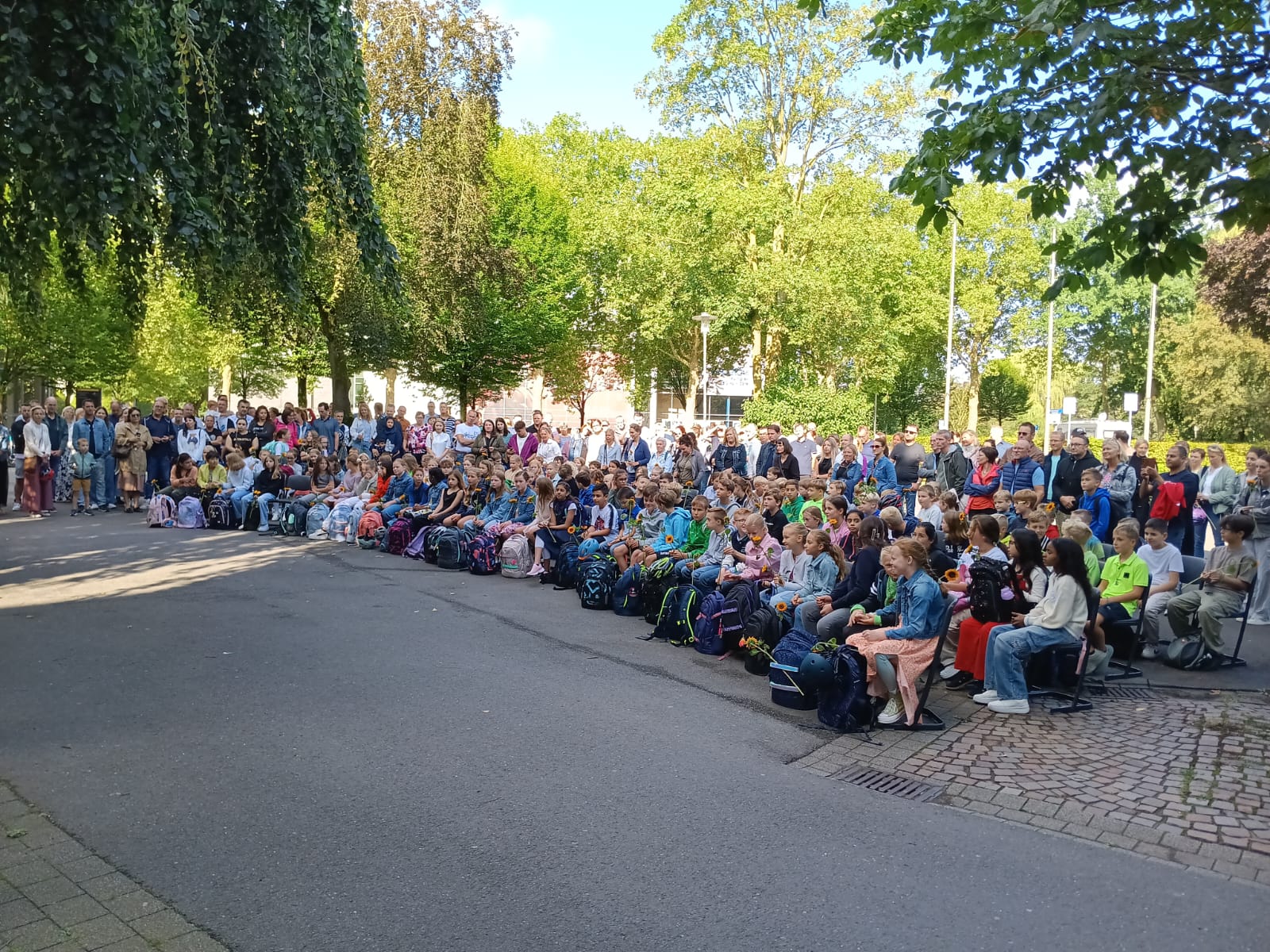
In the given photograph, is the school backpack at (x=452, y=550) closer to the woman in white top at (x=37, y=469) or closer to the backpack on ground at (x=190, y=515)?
the backpack on ground at (x=190, y=515)

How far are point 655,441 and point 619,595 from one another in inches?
419

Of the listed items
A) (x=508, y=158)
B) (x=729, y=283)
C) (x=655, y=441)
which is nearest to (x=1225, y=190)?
(x=655, y=441)

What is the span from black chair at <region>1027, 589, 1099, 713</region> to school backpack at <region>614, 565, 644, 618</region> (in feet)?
14.5

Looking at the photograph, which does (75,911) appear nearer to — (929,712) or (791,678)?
(791,678)

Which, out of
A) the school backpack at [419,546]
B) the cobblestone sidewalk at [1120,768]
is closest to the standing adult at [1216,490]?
the cobblestone sidewalk at [1120,768]

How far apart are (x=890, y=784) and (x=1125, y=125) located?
4566 millimetres

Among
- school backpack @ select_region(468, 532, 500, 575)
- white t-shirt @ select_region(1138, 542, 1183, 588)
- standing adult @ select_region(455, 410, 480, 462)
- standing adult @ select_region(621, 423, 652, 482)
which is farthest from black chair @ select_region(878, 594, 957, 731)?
standing adult @ select_region(455, 410, 480, 462)

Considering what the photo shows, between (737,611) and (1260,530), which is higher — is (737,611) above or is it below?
below

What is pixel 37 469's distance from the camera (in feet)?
60.9

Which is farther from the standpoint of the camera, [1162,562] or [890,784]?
[1162,562]

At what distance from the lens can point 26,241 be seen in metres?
7.77

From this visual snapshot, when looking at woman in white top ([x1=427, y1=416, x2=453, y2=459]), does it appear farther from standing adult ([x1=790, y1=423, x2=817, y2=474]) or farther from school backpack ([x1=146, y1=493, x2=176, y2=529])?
standing adult ([x1=790, y1=423, x2=817, y2=474])

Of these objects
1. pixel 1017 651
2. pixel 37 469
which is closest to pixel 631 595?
pixel 1017 651

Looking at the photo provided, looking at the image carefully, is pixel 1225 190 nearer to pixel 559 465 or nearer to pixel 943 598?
pixel 943 598
